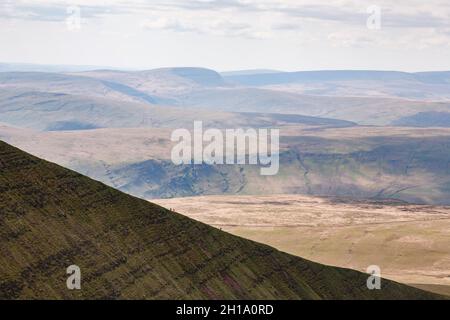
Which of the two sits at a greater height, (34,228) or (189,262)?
(34,228)

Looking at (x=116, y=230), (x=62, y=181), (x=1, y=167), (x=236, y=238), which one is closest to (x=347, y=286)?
(x=236, y=238)

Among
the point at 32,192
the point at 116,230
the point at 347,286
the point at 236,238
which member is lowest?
the point at 347,286

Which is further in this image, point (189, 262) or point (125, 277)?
point (189, 262)
